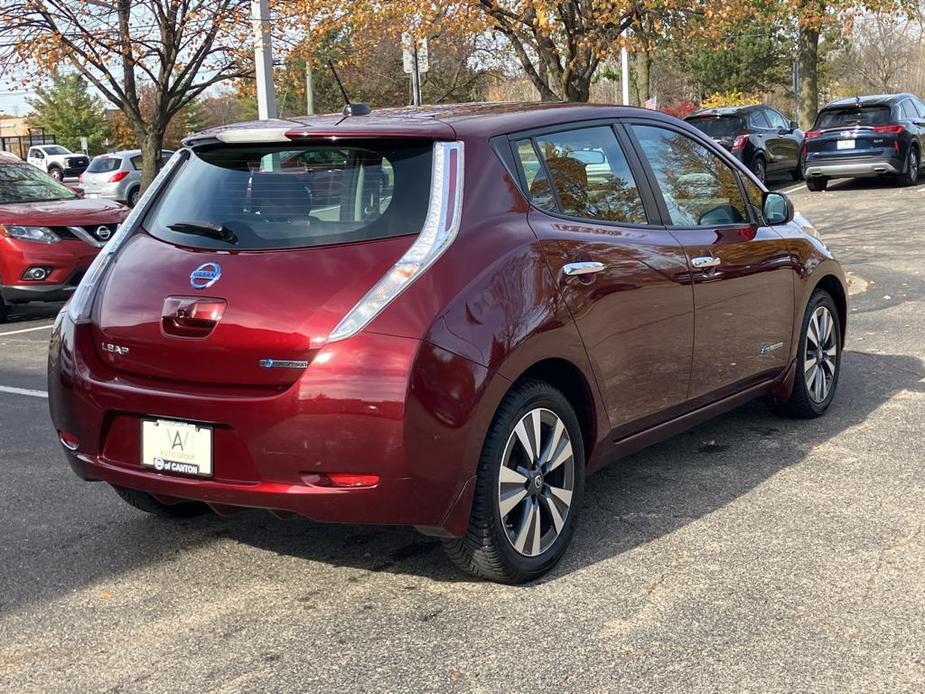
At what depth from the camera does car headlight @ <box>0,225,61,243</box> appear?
10.8 metres

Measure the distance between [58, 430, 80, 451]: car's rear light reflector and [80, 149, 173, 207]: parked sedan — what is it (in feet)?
84.0

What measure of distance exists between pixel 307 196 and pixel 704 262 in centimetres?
188

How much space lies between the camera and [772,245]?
553 centimetres

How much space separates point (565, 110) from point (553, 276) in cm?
90

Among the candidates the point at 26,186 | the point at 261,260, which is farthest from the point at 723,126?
the point at 261,260

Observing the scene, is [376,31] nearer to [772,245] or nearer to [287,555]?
[772,245]

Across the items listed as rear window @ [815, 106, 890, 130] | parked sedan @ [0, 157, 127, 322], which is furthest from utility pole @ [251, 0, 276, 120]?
rear window @ [815, 106, 890, 130]

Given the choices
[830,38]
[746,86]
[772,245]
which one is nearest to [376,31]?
[772,245]

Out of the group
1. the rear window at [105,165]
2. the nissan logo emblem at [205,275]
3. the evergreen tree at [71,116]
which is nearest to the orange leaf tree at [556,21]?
the nissan logo emblem at [205,275]

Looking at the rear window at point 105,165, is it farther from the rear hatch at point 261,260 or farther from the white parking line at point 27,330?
the rear hatch at point 261,260

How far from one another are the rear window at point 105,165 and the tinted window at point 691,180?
26821 mm

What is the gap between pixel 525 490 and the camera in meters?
3.93

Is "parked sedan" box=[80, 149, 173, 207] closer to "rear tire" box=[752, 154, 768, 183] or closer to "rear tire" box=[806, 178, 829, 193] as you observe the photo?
"rear tire" box=[752, 154, 768, 183]

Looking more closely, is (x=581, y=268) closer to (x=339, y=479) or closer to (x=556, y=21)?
(x=339, y=479)
